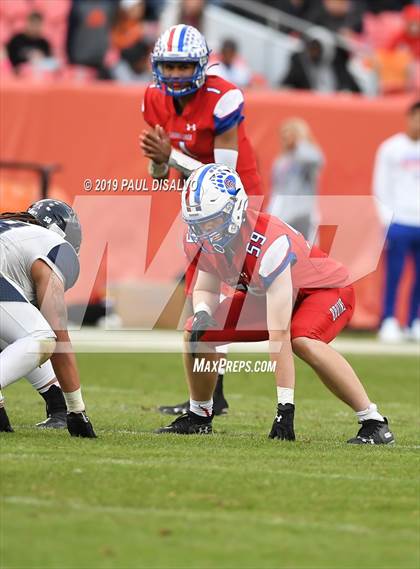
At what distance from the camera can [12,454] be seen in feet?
18.8

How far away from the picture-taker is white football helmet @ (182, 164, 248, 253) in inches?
248

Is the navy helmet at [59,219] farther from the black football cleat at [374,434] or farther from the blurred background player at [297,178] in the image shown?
the blurred background player at [297,178]

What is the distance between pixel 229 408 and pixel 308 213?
5.70 m

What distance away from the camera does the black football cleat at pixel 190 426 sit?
22.6 ft

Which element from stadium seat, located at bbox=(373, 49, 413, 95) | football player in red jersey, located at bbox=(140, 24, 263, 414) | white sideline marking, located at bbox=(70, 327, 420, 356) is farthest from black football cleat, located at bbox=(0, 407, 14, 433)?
stadium seat, located at bbox=(373, 49, 413, 95)

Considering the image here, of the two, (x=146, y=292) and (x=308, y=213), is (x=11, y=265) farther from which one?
(x=308, y=213)

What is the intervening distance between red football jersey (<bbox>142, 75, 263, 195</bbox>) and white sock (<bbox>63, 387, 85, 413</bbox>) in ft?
6.85

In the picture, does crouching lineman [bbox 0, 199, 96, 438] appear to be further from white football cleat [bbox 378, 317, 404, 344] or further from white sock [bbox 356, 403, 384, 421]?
white football cleat [bbox 378, 317, 404, 344]

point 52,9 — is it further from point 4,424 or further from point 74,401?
point 74,401

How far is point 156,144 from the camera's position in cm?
749

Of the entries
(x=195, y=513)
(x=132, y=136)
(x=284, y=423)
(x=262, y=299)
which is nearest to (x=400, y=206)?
(x=132, y=136)

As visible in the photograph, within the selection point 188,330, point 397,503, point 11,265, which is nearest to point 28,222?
point 11,265

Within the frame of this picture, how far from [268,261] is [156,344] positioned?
6044 mm

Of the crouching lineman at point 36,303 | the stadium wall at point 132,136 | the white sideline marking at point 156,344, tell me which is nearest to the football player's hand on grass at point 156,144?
the crouching lineman at point 36,303
